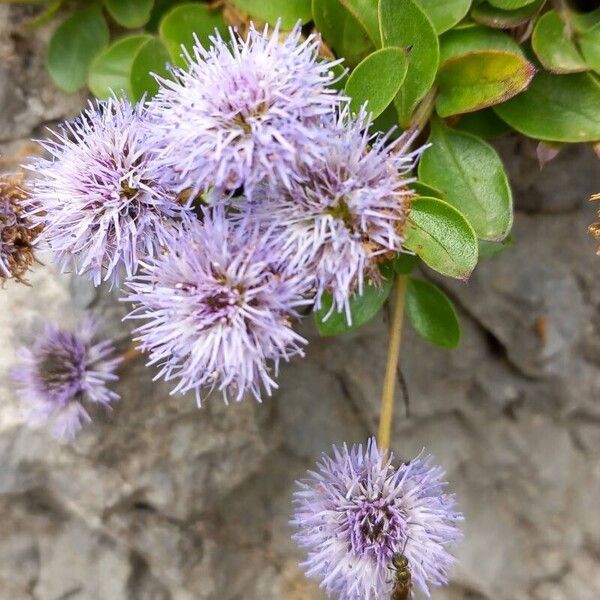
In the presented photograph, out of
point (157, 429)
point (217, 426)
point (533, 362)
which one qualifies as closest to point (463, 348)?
point (533, 362)

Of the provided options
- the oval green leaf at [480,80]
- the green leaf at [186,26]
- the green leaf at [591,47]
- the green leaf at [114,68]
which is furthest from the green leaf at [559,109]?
the green leaf at [114,68]

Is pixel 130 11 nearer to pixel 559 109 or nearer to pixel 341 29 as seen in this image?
pixel 341 29

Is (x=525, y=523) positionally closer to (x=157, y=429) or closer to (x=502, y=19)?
(x=157, y=429)

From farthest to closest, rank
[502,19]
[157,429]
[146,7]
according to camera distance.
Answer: [157,429] → [146,7] → [502,19]

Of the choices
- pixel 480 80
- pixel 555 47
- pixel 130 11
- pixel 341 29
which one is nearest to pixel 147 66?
pixel 130 11

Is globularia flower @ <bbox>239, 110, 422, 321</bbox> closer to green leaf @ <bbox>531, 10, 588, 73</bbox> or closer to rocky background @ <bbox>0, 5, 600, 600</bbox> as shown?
green leaf @ <bbox>531, 10, 588, 73</bbox>

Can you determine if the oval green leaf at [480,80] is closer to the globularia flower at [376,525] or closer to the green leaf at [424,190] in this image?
the green leaf at [424,190]
